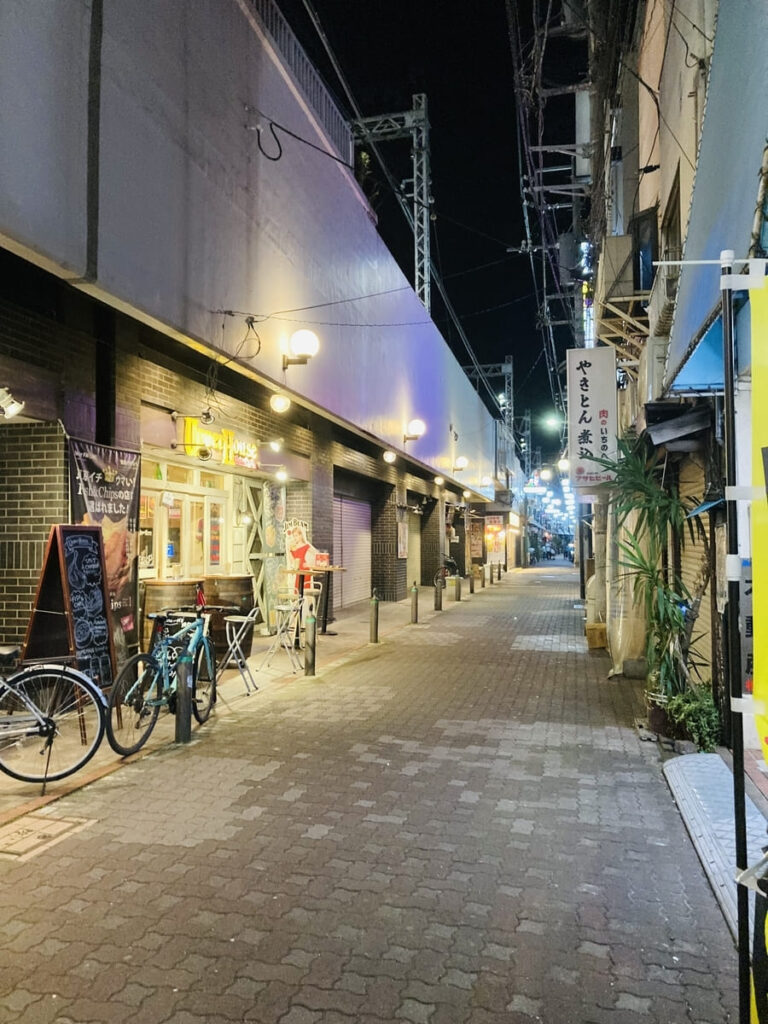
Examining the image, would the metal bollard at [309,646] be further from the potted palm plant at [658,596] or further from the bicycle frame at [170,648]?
the potted palm plant at [658,596]

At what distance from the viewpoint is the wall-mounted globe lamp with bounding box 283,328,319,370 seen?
383 inches

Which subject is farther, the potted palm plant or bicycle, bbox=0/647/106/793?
the potted palm plant

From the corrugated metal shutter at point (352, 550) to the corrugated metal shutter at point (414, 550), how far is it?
503 cm

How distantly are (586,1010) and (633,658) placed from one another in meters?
7.33

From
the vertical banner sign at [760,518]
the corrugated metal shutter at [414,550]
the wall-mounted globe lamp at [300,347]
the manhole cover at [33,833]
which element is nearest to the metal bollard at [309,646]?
the wall-mounted globe lamp at [300,347]

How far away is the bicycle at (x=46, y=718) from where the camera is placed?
504 centimetres

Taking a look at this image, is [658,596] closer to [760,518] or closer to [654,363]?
[654,363]

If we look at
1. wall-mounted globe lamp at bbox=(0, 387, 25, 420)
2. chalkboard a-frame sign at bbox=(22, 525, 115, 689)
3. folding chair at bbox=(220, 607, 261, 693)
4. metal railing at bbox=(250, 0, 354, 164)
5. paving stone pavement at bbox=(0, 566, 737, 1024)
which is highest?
metal railing at bbox=(250, 0, 354, 164)

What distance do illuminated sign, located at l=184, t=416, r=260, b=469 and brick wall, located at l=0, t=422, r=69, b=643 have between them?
7.52 ft

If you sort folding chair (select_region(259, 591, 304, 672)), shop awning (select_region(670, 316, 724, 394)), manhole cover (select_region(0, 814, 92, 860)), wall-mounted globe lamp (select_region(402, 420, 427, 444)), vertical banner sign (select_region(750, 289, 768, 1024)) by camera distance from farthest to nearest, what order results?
wall-mounted globe lamp (select_region(402, 420, 427, 444)) < folding chair (select_region(259, 591, 304, 672)) < shop awning (select_region(670, 316, 724, 394)) < manhole cover (select_region(0, 814, 92, 860)) < vertical banner sign (select_region(750, 289, 768, 1024))

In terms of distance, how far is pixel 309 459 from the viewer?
13.4 m

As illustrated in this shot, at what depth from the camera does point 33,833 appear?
439cm

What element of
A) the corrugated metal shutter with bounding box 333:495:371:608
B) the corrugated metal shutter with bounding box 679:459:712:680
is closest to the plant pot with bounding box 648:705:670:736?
the corrugated metal shutter with bounding box 679:459:712:680

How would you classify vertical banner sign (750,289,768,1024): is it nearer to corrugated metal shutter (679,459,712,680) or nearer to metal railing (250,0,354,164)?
corrugated metal shutter (679,459,712,680)
